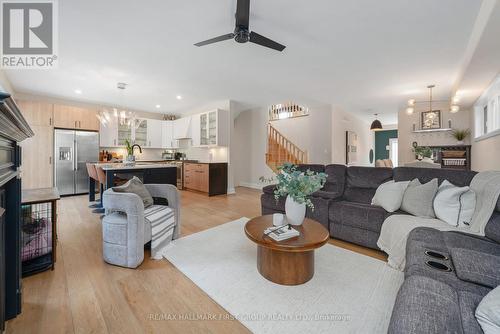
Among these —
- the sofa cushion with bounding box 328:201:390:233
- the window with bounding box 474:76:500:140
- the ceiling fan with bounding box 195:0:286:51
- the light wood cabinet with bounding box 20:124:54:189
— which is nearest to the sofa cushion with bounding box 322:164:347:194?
the sofa cushion with bounding box 328:201:390:233

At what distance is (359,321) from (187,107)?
6.62 metres

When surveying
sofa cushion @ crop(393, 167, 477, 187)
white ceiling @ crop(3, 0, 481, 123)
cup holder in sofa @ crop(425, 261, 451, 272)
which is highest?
white ceiling @ crop(3, 0, 481, 123)

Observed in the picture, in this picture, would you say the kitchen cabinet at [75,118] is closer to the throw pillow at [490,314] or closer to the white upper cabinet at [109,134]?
the white upper cabinet at [109,134]

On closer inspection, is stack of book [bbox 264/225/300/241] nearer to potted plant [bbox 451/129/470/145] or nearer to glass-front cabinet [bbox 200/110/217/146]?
glass-front cabinet [bbox 200/110/217/146]

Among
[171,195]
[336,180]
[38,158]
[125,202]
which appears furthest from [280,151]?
[38,158]

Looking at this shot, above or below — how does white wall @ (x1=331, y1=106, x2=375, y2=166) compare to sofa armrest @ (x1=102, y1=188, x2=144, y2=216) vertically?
above

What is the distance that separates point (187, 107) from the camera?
6652 mm

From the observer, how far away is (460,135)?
211 inches

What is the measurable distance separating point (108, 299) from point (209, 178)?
4.05m

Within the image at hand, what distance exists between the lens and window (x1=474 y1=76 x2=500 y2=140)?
3541 millimetres

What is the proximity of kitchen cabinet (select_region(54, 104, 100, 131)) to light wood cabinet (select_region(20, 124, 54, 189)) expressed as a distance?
28 cm

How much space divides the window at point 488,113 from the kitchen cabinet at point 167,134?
7.69 metres

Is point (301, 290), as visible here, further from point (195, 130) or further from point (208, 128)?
point (195, 130)

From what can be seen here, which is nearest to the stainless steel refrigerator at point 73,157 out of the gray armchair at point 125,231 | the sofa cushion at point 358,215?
the gray armchair at point 125,231
